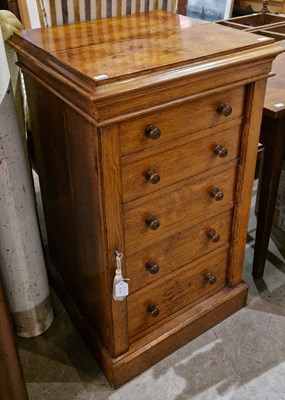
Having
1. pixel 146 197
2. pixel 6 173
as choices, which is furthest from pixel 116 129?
pixel 6 173

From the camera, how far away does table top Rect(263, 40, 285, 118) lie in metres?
1.38

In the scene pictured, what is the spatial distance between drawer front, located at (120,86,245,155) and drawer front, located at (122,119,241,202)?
0.02m

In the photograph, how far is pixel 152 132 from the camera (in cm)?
105

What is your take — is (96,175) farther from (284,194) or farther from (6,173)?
(284,194)

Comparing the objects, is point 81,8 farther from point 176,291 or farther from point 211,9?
point 211,9

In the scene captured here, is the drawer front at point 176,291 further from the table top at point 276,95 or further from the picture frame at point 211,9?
the picture frame at point 211,9

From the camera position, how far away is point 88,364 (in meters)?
1.49

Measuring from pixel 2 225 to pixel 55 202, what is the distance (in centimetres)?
20

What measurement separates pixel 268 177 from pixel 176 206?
484mm

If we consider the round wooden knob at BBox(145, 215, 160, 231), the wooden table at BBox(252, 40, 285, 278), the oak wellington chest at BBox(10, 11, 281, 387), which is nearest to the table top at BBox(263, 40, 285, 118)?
the wooden table at BBox(252, 40, 285, 278)

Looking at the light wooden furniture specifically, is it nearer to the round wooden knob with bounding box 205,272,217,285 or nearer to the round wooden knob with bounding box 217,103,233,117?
the round wooden knob with bounding box 217,103,233,117

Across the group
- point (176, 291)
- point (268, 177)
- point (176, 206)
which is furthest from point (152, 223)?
point (268, 177)

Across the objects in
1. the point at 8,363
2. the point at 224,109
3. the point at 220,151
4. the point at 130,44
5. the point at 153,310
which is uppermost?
the point at 130,44

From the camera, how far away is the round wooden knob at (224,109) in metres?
1.18
